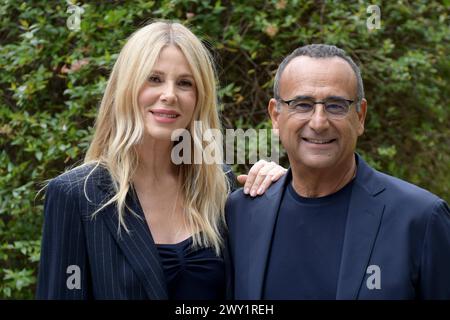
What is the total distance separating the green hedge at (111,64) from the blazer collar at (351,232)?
76.5 inches

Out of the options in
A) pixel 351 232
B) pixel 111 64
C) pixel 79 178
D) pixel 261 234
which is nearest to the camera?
pixel 351 232

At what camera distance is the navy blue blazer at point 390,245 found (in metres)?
3.29

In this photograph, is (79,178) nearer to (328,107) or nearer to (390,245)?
(328,107)

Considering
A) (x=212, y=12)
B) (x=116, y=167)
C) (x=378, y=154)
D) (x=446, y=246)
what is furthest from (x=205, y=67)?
(x=378, y=154)

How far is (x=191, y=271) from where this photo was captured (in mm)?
3896

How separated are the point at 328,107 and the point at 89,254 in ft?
4.08

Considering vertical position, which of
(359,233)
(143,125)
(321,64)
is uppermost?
(321,64)

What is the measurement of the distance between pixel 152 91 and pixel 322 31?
2240mm

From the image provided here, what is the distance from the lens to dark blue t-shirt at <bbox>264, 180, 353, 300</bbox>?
3492mm

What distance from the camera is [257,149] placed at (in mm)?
5582

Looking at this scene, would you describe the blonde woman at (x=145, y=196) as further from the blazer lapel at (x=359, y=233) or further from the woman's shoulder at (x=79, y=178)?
the blazer lapel at (x=359, y=233)
